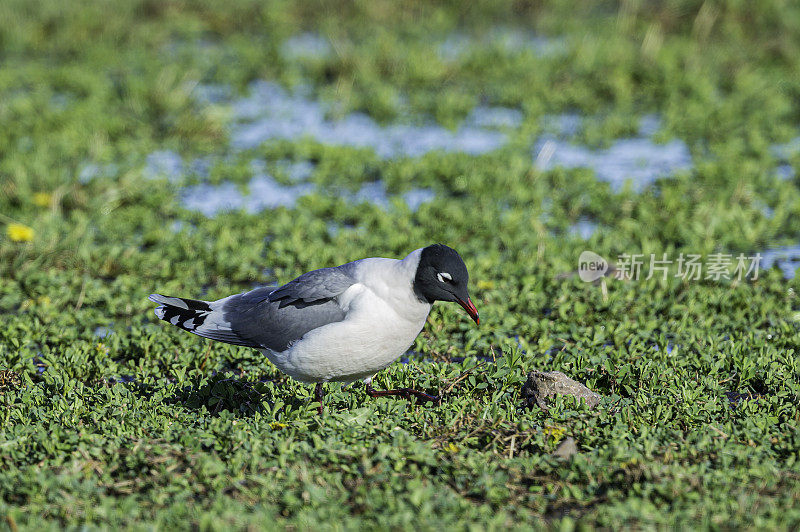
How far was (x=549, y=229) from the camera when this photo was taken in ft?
24.5

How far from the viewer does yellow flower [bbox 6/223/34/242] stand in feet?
22.7

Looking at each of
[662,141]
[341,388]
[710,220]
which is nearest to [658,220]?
[710,220]

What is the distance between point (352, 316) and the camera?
4.29 m

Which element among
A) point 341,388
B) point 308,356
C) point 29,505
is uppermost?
point 308,356

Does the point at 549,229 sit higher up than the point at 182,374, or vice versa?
the point at 549,229

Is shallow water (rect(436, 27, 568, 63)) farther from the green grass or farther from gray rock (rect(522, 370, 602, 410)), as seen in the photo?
gray rock (rect(522, 370, 602, 410))

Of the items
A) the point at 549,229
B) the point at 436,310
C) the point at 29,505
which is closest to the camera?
the point at 29,505

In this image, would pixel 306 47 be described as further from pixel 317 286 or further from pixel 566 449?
pixel 566 449

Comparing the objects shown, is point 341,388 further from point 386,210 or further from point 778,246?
point 778,246

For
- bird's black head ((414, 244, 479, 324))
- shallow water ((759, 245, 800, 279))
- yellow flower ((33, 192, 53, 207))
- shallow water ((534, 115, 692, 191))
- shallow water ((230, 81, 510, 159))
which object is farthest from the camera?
shallow water ((230, 81, 510, 159))

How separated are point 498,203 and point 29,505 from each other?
5.16 metres

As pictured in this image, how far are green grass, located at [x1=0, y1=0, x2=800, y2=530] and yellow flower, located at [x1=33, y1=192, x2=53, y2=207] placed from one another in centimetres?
4

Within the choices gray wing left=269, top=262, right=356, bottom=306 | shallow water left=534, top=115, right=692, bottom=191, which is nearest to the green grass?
shallow water left=534, top=115, right=692, bottom=191

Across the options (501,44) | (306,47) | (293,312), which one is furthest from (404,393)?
(306,47)
